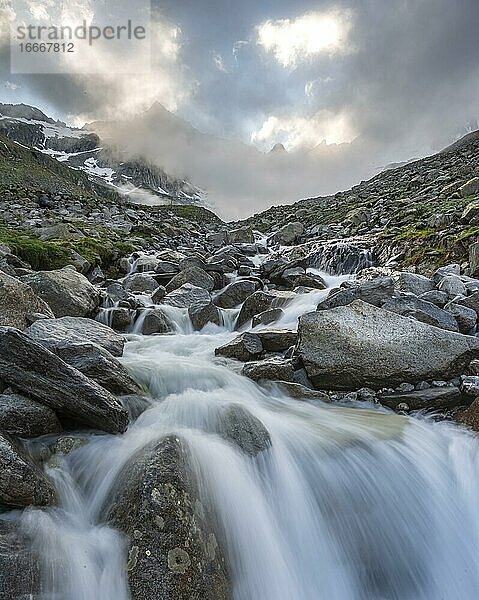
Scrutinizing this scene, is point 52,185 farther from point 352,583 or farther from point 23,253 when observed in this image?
point 352,583

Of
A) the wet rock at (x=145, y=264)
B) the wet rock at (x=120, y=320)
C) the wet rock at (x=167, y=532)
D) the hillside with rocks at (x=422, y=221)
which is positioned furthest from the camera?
the wet rock at (x=145, y=264)

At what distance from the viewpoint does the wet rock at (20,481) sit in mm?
3520

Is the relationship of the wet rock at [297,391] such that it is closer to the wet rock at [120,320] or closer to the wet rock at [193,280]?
the wet rock at [120,320]

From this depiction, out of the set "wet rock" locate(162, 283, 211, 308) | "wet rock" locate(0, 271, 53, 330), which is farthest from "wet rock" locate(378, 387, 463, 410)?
"wet rock" locate(162, 283, 211, 308)

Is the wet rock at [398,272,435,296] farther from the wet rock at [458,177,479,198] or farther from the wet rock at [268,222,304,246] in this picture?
the wet rock at [268,222,304,246]

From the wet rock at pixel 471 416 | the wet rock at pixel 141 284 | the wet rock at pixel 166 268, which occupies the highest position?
the wet rock at pixel 166 268

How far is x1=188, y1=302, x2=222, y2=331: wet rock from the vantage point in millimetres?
11633

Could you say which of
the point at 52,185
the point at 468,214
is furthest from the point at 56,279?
the point at 52,185

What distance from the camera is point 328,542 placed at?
4227 mm

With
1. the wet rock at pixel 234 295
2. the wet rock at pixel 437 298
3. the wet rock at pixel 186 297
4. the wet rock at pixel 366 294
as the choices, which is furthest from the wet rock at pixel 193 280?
the wet rock at pixel 437 298

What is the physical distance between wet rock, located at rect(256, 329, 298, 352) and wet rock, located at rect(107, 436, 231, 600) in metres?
4.53

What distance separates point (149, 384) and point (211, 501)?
306 centimetres

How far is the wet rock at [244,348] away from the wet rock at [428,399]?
271cm

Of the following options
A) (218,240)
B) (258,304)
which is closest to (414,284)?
(258,304)
